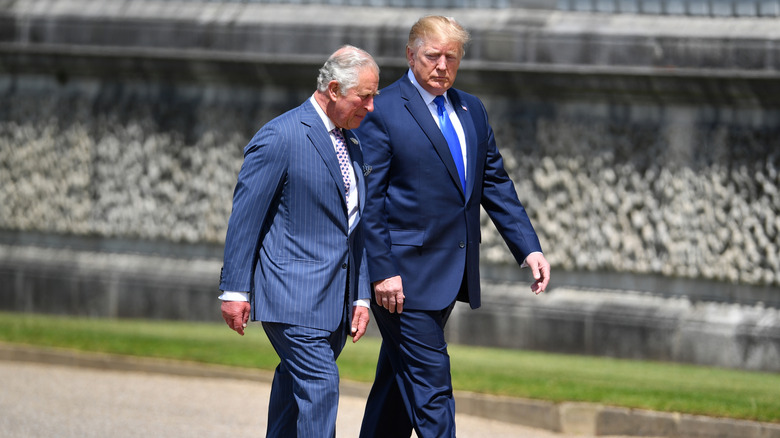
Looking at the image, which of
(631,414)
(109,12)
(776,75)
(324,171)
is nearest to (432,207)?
(324,171)

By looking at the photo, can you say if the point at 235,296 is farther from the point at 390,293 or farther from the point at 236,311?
the point at 390,293

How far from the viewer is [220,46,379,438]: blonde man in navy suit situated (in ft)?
15.9

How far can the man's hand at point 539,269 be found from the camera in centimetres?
543

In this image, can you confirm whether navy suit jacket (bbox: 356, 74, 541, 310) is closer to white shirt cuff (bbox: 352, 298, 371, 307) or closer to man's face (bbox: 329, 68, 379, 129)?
white shirt cuff (bbox: 352, 298, 371, 307)

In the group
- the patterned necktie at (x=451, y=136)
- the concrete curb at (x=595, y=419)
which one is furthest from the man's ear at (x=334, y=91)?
the concrete curb at (x=595, y=419)

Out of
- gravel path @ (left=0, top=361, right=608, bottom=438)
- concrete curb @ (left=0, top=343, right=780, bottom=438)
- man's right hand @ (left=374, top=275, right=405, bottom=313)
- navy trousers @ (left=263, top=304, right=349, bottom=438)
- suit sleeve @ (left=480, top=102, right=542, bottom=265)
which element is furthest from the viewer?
gravel path @ (left=0, top=361, right=608, bottom=438)

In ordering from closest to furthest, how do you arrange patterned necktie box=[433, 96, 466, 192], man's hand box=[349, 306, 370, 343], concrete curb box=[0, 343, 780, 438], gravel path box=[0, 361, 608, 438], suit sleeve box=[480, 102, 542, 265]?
man's hand box=[349, 306, 370, 343] < patterned necktie box=[433, 96, 466, 192] < suit sleeve box=[480, 102, 542, 265] < concrete curb box=[0, 343, 780, 438] < gravel path box=[0, 361, 608, 438]

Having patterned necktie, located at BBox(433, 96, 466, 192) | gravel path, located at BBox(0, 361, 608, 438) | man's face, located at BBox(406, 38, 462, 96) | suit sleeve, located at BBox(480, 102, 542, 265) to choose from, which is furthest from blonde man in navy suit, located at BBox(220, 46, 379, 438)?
gravel path, located at BBox(0, 361, 608, 438)

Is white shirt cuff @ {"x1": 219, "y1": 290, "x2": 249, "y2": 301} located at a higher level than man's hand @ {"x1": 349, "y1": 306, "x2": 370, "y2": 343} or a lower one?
higher

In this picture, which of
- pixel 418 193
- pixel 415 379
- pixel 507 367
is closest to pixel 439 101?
pixel 418 193

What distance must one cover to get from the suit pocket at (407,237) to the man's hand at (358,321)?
40cm

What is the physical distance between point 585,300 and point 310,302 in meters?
5.63

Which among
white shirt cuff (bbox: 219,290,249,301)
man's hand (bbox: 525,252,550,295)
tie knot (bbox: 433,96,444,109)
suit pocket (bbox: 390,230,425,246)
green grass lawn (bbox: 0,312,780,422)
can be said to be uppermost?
tie knot (bbox: 433,96,444,109)

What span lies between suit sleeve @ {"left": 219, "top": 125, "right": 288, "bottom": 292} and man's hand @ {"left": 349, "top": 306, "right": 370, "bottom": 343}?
44cm
